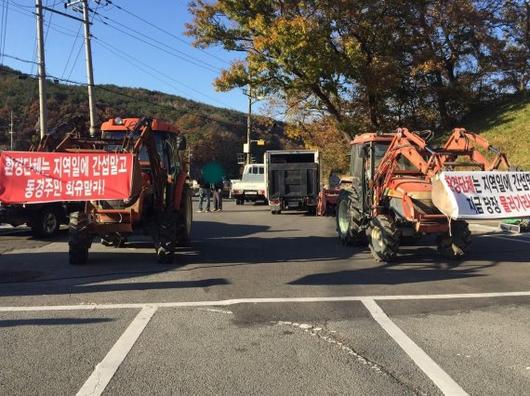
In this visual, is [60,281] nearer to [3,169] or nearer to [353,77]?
[3,169]

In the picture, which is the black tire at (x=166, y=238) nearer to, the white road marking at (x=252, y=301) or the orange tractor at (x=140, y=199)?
the orange tractor at (x=140, y=199)

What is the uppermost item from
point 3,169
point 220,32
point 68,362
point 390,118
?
point 220,32

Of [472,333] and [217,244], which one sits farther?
[217,244]

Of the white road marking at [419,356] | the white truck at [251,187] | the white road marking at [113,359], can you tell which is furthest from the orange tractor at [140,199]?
the white truck at [251,187]

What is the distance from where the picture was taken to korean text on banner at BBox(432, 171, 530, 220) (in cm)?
978

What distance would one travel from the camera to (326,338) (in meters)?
6.12

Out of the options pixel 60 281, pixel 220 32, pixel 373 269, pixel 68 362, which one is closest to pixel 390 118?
pixel 220 32

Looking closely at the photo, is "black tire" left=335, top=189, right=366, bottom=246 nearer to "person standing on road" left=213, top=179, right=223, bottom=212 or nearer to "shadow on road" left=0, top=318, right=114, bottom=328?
"shadow on road" left=0, top=318, right=114, bottom=328

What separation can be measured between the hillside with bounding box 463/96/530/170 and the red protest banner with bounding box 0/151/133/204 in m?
20.0

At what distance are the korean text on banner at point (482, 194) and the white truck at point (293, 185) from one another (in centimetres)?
1545

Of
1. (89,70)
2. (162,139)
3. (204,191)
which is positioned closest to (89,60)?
(89,70)

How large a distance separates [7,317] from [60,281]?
2.35 m

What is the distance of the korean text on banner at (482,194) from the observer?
32.1 feet

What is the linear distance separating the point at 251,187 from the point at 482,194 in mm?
23671
